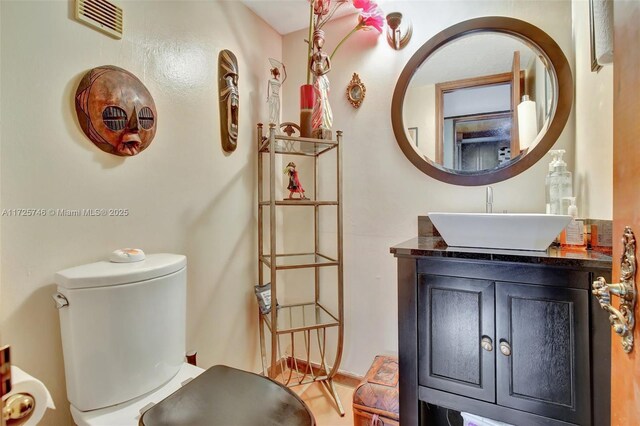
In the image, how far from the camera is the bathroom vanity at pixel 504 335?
0.94 meters

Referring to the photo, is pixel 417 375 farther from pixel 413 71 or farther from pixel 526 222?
pixel 413 71

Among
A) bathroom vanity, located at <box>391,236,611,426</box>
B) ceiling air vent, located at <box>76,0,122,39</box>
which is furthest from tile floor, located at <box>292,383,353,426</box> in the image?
ceiling air vent, located at <box>76,0,122,39</box>

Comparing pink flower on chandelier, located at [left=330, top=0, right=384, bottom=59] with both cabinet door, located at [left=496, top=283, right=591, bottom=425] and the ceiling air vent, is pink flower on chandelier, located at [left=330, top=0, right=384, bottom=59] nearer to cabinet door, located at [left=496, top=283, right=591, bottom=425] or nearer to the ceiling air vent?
the ceiling air vent

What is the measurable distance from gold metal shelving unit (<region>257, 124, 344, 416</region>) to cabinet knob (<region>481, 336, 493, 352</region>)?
0.76 meters

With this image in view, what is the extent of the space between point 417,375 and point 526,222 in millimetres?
720

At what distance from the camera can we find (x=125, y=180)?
3.91 ft

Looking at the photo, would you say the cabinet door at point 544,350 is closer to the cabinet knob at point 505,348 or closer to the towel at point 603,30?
the cabinet knob at point 505,348

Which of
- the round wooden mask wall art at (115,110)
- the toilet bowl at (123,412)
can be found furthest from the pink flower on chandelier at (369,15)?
the toilet bowl at (123,412)

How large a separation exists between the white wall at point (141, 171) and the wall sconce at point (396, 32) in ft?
2.65

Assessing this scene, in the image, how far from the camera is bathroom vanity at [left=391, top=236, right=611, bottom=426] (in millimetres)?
944

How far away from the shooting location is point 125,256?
1.07 m

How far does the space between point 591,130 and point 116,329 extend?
1927 mm

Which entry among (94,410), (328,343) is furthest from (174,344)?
(328,343)

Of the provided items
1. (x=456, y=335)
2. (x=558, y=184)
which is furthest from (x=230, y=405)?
(x=558, y=184)
